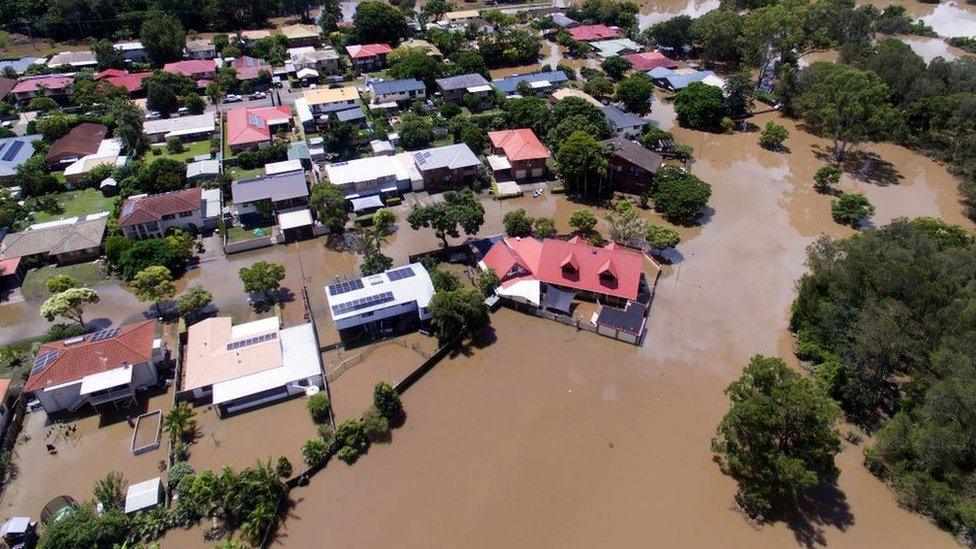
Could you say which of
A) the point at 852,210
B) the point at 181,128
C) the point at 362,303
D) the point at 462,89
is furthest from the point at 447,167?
the point at 852,210

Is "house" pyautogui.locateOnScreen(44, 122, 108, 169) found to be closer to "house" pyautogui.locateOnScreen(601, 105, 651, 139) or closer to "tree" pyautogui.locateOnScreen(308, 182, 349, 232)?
"tree" pyautogui.locateOnScreen(308, 182, 349, 232)

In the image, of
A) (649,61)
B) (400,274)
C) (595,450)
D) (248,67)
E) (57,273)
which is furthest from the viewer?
(248,67)

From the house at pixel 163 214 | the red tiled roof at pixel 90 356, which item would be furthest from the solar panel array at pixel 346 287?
the house at pixel 163 214

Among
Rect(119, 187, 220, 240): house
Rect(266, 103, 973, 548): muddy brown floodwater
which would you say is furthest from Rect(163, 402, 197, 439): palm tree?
Rect(119, 187, 220, 240): house

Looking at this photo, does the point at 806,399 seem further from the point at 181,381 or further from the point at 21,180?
the point at 21,180

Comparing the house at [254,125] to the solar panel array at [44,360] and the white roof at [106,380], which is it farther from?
the white roof at [106,380]

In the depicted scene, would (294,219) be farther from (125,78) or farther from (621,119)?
(125,78)
